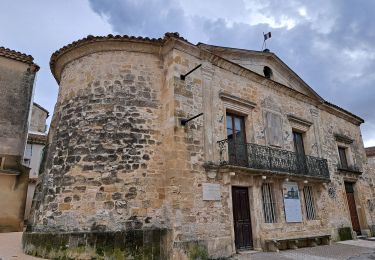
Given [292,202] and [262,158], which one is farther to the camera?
[292,202]

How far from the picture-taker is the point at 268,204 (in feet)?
Answer: 27.1

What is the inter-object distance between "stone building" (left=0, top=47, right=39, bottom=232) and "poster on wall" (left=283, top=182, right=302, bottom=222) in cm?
953

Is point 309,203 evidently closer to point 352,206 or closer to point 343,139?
point 352,206

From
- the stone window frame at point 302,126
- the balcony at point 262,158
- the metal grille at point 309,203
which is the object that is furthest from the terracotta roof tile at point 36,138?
the metal grille at point 309,203

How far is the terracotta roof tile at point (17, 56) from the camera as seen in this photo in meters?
10.9

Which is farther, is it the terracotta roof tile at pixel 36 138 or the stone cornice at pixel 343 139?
the terracotta roof tile at pixel 36 138

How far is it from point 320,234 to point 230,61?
665 centimetres

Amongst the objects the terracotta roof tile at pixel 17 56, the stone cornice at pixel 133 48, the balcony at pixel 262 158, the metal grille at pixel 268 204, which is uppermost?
the terracotta roof tile at pixel 17 56

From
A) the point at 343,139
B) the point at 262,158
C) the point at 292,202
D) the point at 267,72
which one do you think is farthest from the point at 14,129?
the point at 343,139

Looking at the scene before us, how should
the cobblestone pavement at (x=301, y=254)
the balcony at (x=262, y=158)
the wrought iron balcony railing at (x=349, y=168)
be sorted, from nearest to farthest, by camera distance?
the cobblestone pavement at (x=301, y=254), the balcony at (x=262, y=158), the wrought iron balcony railing at (x=349, y=168)

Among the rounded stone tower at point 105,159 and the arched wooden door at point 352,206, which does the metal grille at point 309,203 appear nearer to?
the arched wooden door at point 352,206

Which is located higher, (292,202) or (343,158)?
(343,158)

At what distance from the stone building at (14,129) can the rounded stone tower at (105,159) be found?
3.58 meters

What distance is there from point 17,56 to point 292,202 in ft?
39.7
